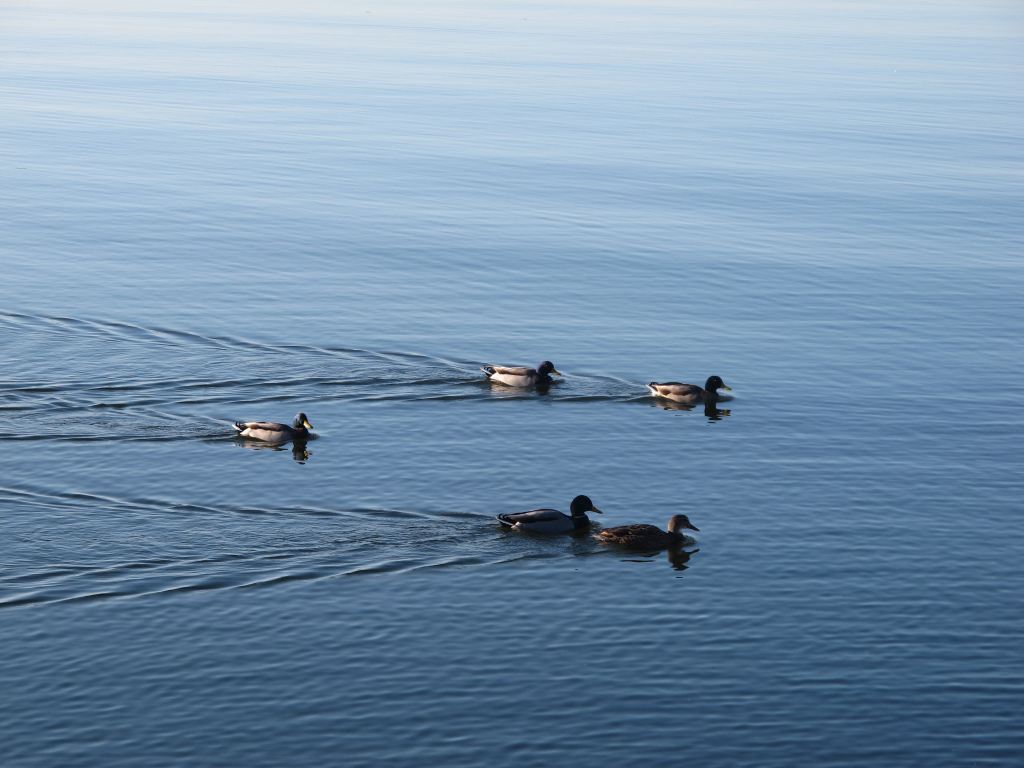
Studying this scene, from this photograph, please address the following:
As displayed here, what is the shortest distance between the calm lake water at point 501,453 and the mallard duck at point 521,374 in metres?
0.61

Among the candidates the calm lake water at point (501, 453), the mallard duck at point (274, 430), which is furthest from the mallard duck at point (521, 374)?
the mallard duck at point (274, 430)

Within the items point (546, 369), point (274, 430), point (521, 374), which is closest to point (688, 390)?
point (546, 369)

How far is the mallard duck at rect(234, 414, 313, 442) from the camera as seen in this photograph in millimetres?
45875

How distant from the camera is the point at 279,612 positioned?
117 ft

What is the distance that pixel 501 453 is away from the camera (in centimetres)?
4700

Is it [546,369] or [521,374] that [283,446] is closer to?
[521,374]

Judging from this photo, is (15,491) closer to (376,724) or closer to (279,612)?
(279,612)

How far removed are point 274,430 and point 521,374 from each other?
935cm

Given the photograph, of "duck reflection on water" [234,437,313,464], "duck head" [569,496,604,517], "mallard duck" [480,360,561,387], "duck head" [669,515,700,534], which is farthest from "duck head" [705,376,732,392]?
"duck reflection on water" [234,437,313,464]

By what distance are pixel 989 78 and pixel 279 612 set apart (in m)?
127

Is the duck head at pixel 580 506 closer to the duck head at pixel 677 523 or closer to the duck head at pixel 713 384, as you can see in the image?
the duck head at pixel 677 523

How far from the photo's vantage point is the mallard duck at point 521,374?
5178 centimetres

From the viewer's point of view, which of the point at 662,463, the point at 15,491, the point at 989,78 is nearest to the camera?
the point at 15,491

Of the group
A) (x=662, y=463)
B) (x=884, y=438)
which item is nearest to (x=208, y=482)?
(x=662, y=463)
